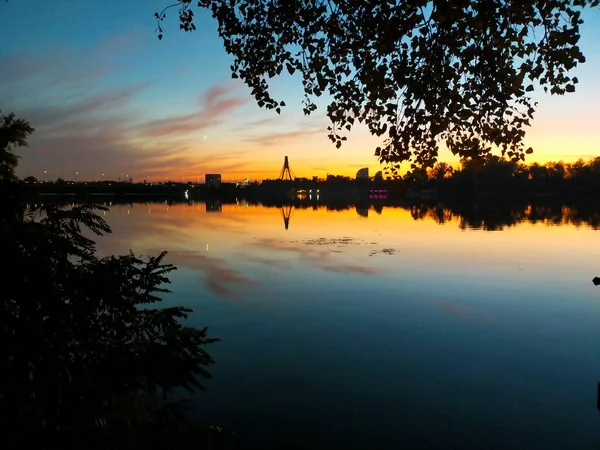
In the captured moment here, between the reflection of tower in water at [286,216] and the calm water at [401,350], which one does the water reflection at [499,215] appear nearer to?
the reflection of tower in water at [286,216]

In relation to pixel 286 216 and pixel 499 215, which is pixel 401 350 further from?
pixel 286 216

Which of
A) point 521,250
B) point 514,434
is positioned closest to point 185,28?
point 514,434

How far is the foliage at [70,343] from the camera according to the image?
330 centimetres

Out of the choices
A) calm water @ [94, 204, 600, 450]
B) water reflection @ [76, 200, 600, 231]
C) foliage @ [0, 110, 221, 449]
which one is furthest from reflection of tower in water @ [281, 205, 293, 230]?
foliage @ [0, 110, 221, 449]

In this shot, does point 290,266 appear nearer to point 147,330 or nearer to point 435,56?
point 435,56

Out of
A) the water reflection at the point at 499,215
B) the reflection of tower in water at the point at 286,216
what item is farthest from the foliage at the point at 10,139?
the reflection of tower in water at the point at 286,216

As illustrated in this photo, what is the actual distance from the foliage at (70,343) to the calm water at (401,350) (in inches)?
210

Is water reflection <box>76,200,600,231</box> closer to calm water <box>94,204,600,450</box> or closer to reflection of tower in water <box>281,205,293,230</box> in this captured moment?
reflection of tower in water <box>281,205,293,230</box>

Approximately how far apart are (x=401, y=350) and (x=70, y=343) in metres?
11.2

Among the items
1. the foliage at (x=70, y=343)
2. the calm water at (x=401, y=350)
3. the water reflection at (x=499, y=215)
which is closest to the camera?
the foliage at (x=70, y=343)

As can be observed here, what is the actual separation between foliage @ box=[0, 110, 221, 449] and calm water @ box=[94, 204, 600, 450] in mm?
5340

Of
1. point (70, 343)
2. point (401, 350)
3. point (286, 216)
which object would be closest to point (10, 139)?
point (70, 343)

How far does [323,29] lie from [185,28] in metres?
2.50

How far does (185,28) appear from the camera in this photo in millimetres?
8625
